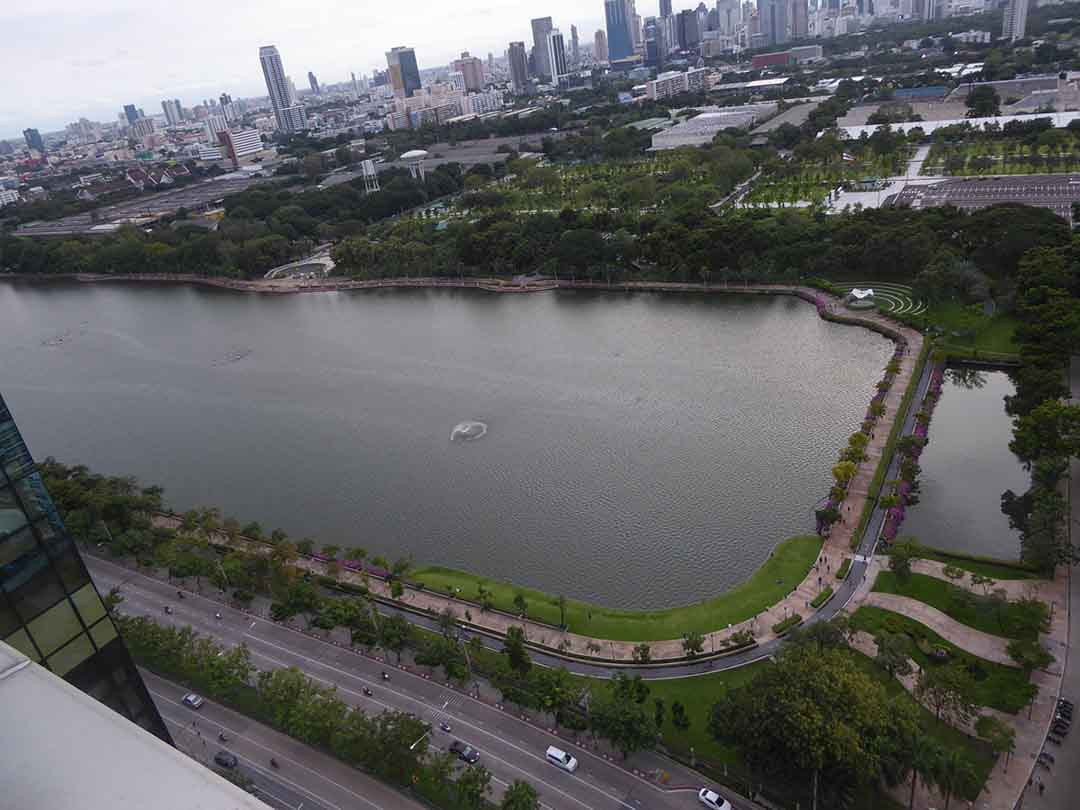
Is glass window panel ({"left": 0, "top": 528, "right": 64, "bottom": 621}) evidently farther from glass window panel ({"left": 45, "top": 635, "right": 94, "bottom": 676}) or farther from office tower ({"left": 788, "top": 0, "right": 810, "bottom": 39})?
office tower ({"left": 788, "top": 0, "right": 810, "bottom": 39})

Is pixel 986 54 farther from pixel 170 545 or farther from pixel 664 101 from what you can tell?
pixel 170 545

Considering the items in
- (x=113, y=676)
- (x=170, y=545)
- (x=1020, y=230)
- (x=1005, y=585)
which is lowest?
(x=1005, y=585)

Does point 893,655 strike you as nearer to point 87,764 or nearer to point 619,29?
point 87,764

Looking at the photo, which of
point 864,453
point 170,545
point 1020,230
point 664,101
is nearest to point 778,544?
point 864,453

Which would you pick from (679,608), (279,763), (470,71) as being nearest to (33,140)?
(470,71)

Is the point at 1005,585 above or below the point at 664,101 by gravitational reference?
below

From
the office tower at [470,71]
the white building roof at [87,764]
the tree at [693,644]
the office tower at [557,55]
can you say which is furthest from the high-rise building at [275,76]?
the white building roof at [87,764]
